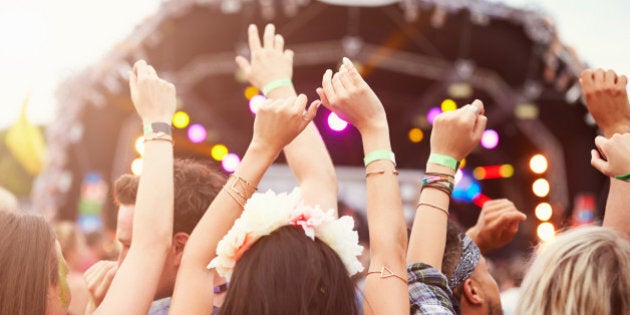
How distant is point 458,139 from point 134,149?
9834 mm

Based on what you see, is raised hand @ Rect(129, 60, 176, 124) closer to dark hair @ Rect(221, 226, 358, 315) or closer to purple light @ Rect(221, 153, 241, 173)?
dark hair @ Rect(221, 226, 358, 315)

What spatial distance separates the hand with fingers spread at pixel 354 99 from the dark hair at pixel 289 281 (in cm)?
39

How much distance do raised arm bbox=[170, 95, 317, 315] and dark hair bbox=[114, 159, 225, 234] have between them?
0.36m

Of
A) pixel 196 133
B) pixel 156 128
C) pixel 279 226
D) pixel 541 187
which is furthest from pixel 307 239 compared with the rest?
pixel 541 187

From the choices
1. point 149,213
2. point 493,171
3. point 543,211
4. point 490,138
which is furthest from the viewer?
point 493,171

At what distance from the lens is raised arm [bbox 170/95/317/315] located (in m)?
1.66

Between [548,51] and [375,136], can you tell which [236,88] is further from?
[375,136]

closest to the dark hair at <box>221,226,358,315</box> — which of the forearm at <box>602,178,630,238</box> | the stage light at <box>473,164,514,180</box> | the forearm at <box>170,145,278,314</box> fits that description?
the forearm at <box>170,145,278,314</box>

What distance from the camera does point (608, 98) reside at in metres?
2.06

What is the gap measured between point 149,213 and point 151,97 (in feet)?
1.14

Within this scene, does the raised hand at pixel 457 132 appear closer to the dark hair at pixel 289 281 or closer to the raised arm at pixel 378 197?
the raised arm at pixel 378 197

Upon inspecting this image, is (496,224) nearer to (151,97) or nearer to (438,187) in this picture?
(438,187)

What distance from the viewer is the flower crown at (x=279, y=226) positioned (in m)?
1.48

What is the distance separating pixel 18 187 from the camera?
31688 millimetres
